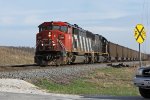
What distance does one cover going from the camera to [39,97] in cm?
1422

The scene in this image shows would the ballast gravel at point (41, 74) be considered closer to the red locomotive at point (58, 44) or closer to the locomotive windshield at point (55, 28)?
Answer: the red locomotive at point (58, 44)

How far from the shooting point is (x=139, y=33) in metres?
25.2

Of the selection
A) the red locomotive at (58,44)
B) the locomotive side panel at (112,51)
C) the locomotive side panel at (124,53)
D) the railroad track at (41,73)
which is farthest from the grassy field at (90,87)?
the locomotive side panel at (124,53)

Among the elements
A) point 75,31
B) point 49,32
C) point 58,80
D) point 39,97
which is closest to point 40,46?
point 49,32

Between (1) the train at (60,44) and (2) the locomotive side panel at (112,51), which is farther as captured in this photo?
(2) the locomotive side panel at (112,51)

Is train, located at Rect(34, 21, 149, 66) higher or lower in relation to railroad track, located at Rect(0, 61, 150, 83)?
higher

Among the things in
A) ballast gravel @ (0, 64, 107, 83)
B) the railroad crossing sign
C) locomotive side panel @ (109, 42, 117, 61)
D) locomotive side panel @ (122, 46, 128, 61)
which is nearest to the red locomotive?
ballast gravel @ (0, 64, 107, 83)

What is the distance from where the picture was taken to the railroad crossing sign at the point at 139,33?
25.0 meters

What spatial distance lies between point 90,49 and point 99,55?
6345 millimetres

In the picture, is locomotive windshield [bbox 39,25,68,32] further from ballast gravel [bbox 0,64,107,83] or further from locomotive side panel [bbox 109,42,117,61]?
locomotive side panel [bbox 109,42,117,61]

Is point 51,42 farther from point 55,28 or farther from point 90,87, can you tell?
point 90,87

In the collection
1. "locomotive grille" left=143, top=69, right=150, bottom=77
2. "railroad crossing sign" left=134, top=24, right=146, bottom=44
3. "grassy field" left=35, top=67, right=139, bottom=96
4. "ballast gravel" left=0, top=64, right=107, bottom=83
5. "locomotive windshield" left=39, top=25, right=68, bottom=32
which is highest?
"locomotive windshield" left=39, top=25, right=68, bottom=32

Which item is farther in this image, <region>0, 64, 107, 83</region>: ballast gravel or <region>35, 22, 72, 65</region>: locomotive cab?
<region>35, 22, 72, 65</region>: locomotive cab

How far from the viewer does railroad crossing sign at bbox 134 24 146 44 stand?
82.0 ft
